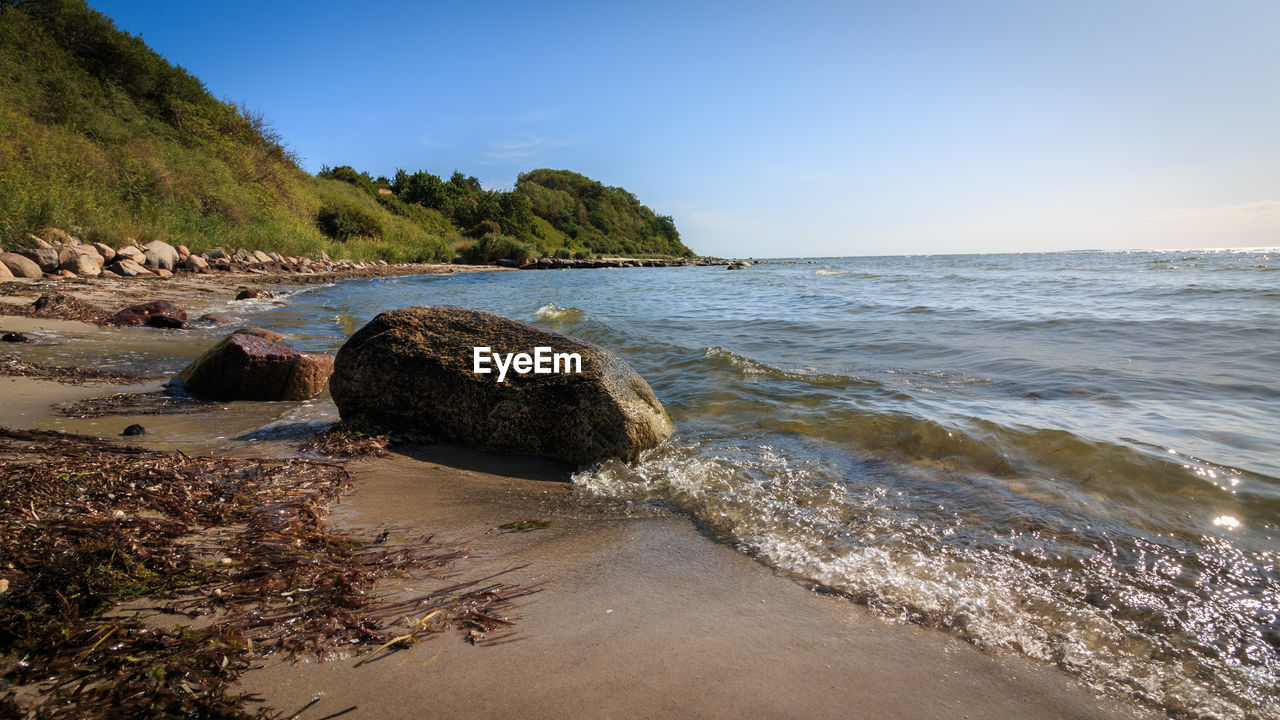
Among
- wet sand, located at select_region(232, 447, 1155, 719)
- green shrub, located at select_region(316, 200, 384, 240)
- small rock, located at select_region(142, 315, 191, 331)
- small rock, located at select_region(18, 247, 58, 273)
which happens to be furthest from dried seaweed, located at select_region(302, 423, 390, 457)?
green shrub, located at select_region(316, 200, 384, 240)

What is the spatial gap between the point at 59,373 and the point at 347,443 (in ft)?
11.7

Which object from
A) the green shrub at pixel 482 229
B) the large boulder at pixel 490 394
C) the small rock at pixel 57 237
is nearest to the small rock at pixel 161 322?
the large boulder at pixel 490 394

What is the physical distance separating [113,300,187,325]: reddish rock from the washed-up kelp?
6.51m

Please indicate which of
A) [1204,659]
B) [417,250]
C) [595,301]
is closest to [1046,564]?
[1204,659]

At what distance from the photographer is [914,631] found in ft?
7.00

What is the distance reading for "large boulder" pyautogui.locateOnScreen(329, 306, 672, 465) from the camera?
13.3ft

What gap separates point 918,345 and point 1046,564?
21.1 feet

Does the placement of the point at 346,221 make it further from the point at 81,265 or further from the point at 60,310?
the point at 60,310

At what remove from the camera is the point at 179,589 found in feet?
6.42

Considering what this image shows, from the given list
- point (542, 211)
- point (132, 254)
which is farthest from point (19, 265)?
point (542, 211)

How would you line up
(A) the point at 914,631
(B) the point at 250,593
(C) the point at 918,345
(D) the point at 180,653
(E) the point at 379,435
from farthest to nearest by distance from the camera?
(C) the point at 918,345, (E) the point at 379,435, (A) the point at 914,631, (B) the point at 250,593, (D) the point at 180,653

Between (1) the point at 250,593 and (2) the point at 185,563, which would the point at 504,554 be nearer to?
(1) the point at 250,593

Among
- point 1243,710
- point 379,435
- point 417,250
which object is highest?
point 417,250

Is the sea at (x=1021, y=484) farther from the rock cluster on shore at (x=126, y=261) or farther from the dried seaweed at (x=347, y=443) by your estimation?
the rock cluster on shore at (x=126, y=261)
